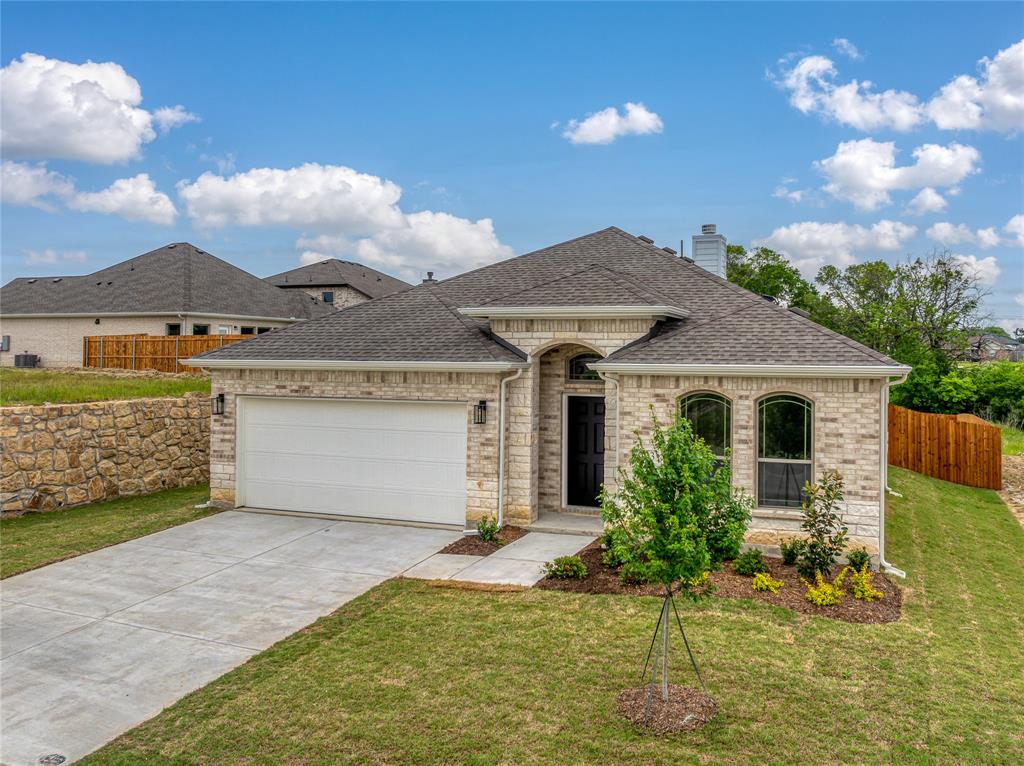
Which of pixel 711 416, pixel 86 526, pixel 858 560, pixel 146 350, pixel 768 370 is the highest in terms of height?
pixel 146 350

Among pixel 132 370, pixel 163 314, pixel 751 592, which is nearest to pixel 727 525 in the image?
pixel 751 592

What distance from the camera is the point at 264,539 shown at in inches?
451

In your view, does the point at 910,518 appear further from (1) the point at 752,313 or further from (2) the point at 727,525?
(2) the point at 727,525

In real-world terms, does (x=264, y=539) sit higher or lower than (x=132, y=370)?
lower

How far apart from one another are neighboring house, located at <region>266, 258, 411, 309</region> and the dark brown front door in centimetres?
2642

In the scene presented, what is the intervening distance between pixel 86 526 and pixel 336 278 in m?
29.7

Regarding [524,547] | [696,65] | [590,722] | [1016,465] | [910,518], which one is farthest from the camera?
[1016,465]

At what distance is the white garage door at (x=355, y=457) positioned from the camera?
40.3ft

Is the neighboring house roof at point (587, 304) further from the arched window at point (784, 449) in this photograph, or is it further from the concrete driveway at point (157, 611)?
the concrete driveway at point (157, 611)

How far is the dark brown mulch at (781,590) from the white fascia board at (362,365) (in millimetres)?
3673

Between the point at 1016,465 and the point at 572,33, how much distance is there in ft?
61.3

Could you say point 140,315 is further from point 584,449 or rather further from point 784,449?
point 784,449

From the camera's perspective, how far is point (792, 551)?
31.4 ft

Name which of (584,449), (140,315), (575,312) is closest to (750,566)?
(584,449)
